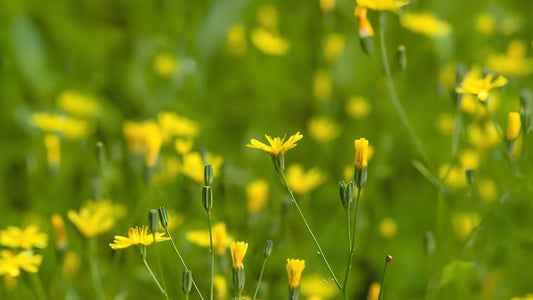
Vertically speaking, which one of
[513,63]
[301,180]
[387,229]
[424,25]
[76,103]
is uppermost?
[424,25]

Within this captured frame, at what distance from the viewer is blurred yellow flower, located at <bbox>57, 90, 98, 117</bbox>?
207 cm

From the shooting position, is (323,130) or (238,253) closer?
(238,253)

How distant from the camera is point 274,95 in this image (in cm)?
216

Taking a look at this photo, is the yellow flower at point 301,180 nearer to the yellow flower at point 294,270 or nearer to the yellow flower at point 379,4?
the yellow flower at point 379,4

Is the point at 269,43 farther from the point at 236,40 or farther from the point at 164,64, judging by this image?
the point at 164,64

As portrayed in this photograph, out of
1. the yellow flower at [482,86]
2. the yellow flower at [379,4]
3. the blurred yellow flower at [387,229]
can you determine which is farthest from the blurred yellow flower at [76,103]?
the yellow flower at [482,86]

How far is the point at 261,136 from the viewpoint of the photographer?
6.58 ft

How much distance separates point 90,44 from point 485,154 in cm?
139

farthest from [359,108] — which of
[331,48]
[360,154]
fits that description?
[360,154]

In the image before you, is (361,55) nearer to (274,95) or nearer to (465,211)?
(274,95)

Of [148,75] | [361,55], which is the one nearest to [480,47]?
[361,55]

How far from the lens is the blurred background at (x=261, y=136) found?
144cm

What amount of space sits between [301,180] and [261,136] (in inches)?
15.1

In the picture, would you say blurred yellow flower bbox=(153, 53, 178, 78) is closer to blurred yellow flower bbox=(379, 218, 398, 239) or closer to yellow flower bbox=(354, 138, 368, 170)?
blurred yellow flower bbox=(379, 218, 398, 239)
